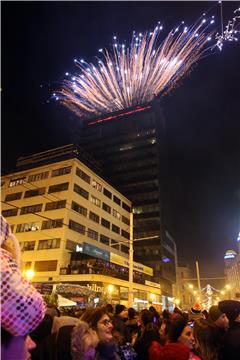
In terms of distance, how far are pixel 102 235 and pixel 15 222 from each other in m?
14.8

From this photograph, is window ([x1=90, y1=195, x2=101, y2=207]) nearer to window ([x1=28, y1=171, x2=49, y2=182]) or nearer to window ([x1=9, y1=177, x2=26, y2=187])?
window ([x1=28, y1=171, x2=49, y2=182])

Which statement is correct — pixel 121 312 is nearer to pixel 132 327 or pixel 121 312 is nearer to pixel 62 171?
pixel 132 327

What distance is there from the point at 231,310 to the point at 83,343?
8.41 feet

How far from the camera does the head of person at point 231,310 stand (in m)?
4.22

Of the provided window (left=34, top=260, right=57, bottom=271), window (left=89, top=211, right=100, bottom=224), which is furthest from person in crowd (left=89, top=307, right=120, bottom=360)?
window (left=89, top=211, right=100, bottom=224)

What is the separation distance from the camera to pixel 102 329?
348 cm

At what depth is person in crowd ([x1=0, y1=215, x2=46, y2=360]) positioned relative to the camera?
1322 mm

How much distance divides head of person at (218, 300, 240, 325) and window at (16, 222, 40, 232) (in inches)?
1513

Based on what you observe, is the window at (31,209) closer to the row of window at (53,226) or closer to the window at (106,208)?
the row of window at (53,226)

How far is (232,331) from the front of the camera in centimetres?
390

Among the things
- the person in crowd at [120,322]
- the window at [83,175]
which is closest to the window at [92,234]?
the window at [83,175]

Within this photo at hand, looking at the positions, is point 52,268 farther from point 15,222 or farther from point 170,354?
point 170,354

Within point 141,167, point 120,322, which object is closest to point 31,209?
point 141,167

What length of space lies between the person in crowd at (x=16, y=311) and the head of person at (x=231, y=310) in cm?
380
